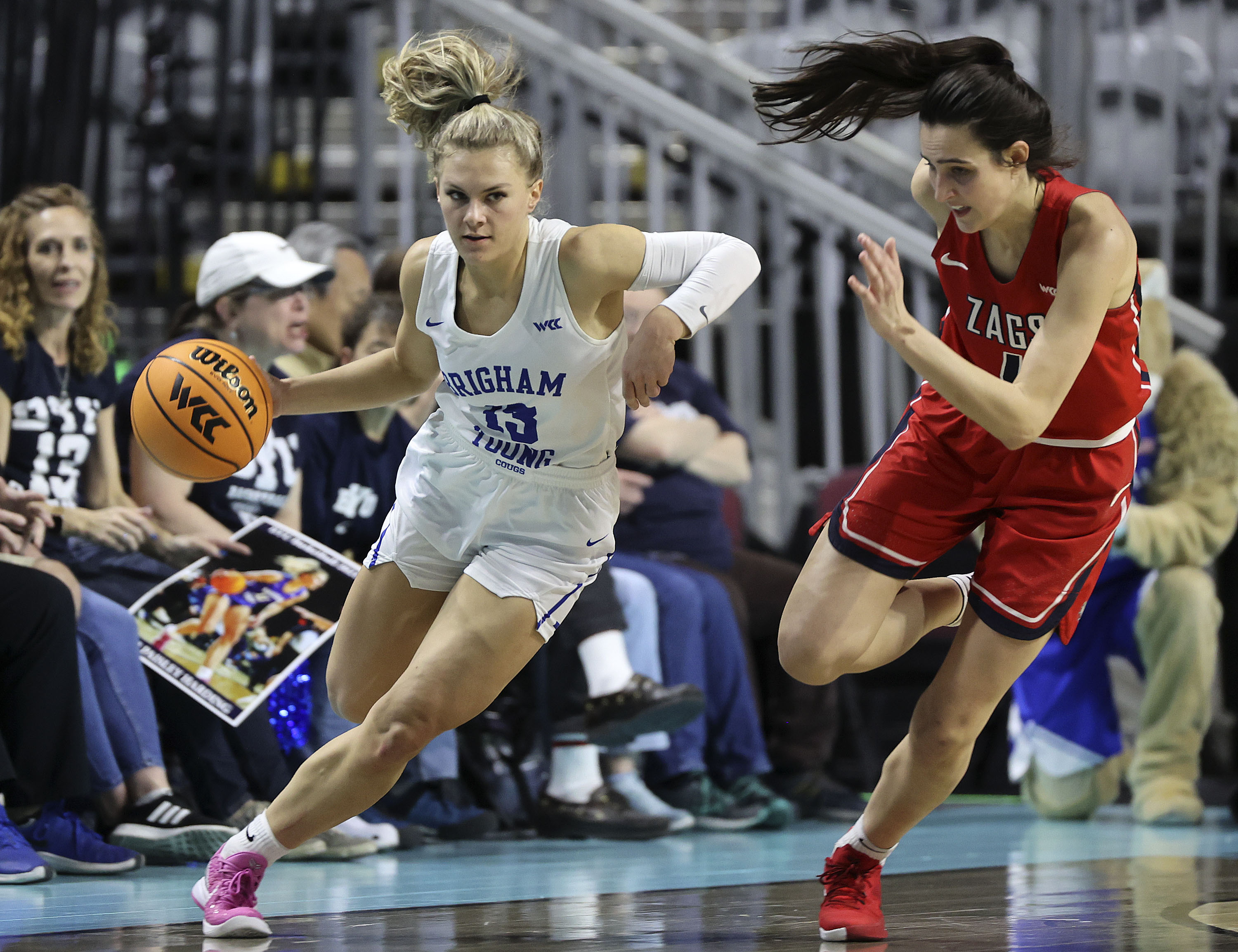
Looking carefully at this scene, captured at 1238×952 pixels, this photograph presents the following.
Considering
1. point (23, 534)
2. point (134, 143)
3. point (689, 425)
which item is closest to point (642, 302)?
point (689, 425)

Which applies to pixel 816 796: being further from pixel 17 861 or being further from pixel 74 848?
pixel 17 861

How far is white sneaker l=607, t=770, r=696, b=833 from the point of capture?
14.7 ft

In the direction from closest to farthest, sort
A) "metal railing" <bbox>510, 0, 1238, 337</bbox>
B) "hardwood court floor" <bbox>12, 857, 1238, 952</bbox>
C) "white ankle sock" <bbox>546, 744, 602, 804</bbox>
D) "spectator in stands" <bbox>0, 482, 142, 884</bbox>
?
"hardwood court floor" <bbox>12, 857, 1238, 952</bbox> < "spectator in stands" <bbox>0, 482, 142, 884</bbox> < "white ankle sock" <bbox>546, 744, 602, 804</bbox> < "metal railing" <bbox>510, 0, 1238, 337</bbox>

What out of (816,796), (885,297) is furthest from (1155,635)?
(885,297)

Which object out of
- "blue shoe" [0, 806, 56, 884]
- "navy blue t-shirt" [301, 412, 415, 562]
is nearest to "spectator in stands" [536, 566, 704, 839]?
"navy blue t-shirt" [301, 412, 415, 562]

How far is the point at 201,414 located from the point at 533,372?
64 centimetres

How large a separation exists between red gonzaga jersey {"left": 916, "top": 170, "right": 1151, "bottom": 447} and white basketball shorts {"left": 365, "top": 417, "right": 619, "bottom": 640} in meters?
0.72

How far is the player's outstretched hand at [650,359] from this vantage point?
2594 mm

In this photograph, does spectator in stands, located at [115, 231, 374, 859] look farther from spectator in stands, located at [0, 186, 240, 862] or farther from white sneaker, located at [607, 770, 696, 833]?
white sneaker, located at [607, 770, 696, 833]

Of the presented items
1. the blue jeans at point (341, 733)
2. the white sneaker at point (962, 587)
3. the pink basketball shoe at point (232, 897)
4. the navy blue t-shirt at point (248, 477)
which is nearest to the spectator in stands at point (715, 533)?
the blue jeans at point (341, 733)

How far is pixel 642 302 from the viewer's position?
16.0 feet

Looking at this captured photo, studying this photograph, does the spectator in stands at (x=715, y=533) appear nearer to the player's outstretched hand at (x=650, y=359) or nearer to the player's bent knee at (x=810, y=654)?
the player's bent knee at (x=810, y=654)

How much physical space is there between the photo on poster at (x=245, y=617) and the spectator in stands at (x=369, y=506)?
0.97 ft

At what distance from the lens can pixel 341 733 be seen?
411 centimetres
